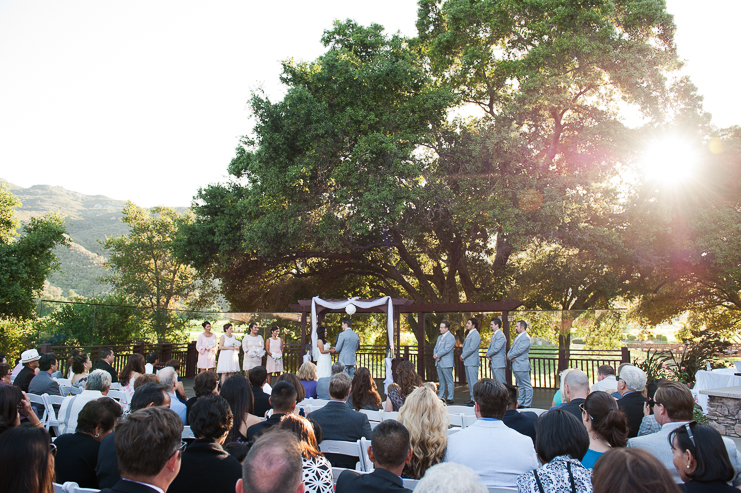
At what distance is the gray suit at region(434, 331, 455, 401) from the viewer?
1099cm

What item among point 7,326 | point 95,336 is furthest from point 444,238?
point 7,326

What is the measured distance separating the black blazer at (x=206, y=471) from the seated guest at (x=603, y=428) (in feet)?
7.70

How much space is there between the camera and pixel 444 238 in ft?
59.8

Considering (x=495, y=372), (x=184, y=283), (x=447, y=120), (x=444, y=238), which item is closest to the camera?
(x=495, y=372)

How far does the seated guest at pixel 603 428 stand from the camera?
3332 millimetres

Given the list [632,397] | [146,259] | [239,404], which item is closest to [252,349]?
[239,404]

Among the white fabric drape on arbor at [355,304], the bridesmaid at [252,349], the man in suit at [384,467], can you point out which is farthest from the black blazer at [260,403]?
the white fabric drape on arbor at [355,304]

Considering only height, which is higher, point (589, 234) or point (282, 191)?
point (282, 191)

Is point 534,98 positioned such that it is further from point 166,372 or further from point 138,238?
point 138,238

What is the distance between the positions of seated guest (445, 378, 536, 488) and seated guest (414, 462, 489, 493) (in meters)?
1.50

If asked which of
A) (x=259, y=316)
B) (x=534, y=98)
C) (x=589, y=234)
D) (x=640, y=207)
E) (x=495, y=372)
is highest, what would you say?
(x=534, y=98)

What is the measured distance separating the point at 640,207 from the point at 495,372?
844 centimetres

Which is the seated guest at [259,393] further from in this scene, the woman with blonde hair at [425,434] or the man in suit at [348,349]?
the man in suit at [348,349]

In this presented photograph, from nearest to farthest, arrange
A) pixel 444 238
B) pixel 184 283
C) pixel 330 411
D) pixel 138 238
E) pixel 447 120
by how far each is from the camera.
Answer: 1. pixel 330 411
2. pixel 447 120
3. pixel 444 238
4. pixel 138 238
5. pixel 184 283
